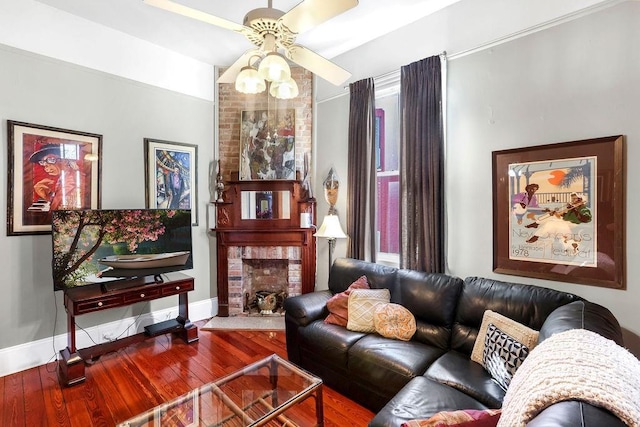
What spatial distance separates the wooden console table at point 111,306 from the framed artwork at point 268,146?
1548 mm

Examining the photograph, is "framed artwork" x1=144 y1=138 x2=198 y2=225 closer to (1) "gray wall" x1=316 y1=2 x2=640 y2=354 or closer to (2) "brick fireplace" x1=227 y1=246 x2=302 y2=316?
(2) "brick fireplace" x1=227 y1=246 x2=302 y2=316

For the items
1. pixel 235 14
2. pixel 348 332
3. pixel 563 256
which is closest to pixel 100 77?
pixel 235 14

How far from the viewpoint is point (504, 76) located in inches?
92.4

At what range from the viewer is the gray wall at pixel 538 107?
6.07 feet

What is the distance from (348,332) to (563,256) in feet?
5.37

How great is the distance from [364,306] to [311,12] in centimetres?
207

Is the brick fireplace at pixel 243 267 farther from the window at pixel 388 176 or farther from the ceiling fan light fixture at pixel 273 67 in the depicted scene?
the ceiling fan light fixture at pixel 273 67

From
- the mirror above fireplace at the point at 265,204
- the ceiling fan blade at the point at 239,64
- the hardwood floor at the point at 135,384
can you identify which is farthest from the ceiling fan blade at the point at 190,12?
the hardwood floor at the point at 135,384

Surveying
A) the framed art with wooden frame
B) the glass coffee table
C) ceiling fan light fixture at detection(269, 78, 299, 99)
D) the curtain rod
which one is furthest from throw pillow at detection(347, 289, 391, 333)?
the curtain rod

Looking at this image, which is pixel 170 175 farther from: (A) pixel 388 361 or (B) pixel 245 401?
(A) pixel 388 361

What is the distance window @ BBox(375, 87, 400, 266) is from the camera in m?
3.21

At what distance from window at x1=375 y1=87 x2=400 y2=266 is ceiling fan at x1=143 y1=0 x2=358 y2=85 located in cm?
141

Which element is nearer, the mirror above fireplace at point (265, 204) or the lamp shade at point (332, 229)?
the lamp shade at point (332, 229)

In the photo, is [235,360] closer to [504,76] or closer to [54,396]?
[54,396]
